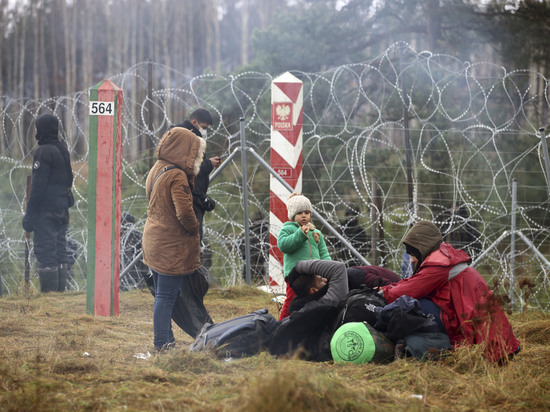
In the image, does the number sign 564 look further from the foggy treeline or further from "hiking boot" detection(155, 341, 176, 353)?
"hiking boot" detection(155, 341, 176, 353)

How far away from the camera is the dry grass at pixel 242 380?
2.72m

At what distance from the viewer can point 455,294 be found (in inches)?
152

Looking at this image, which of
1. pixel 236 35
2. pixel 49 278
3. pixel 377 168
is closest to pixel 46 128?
pixel 49 278

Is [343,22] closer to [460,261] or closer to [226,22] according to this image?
[460,261]

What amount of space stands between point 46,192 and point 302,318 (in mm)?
4009

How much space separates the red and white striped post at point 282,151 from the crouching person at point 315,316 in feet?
8.63

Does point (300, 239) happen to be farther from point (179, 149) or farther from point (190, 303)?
point (179, 149)

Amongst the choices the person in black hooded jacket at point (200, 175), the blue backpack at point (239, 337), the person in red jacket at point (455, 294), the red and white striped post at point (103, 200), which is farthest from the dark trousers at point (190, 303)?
the person in red jacket at point (455, 294)

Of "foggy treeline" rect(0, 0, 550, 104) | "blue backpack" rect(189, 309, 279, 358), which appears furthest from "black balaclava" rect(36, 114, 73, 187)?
"blue backpack" rect(189, 309, 279, 358)

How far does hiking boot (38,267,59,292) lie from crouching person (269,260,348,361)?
378 centimetres

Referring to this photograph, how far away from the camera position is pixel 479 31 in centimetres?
1153

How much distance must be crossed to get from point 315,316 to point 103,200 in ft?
8.07

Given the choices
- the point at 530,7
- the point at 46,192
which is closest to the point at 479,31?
the point at 530,7

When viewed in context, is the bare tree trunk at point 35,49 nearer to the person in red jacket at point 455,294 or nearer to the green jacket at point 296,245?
the green jacket at point 296,245
